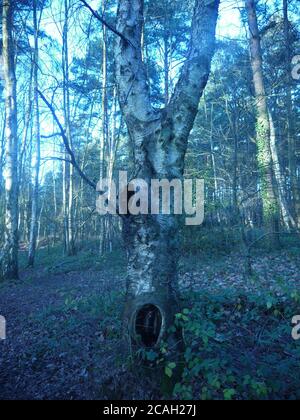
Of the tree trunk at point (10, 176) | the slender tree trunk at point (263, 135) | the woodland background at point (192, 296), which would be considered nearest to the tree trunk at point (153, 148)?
the woodland background at point (192, 296)

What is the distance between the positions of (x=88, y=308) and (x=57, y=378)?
2.20m

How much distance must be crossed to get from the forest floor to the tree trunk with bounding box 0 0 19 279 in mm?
927

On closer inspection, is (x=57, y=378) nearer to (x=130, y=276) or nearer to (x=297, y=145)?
(x=130, y=276)

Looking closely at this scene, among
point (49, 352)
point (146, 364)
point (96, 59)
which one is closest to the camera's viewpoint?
point (146, 364)

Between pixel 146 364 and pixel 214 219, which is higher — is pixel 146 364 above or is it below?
below

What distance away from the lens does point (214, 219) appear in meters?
12.7

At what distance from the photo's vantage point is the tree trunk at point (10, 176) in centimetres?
1107

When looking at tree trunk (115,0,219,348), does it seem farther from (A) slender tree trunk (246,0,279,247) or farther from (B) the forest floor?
(A) slender tree trunk (246,0,279,247)

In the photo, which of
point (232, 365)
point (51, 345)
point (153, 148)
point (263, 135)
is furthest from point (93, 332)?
point (263, 135)

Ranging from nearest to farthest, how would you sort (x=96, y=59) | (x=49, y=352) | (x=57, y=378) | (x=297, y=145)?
1. (x=57, y=378)
2. (x=49, y=352)
3. (x=297, y=145)
4. (x=96, y=59)

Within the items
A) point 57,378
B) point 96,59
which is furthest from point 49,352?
point 96,59

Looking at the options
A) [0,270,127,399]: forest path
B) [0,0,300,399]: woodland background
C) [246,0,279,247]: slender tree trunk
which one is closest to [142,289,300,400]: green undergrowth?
[0,0,300,399]: woodland background

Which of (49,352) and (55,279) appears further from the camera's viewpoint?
(55,279)

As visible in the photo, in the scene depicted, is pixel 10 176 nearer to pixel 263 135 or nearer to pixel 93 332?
pixel 93 332
